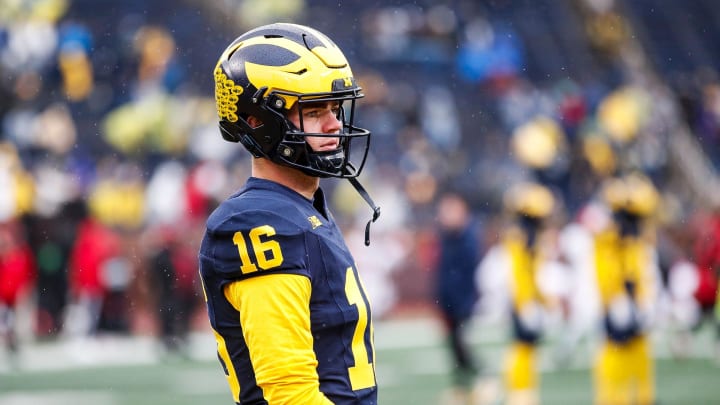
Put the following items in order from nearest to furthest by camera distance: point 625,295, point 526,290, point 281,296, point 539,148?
point 281,296
point 625,295
point 526,290
point 539,148

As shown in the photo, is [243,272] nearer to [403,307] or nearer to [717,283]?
[717,283]

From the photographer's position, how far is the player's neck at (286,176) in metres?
2.93

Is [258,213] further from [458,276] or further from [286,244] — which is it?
[458,276]

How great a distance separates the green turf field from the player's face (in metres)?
→ 6.74

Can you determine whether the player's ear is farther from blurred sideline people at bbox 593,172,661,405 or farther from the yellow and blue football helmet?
blurred sideline people at bbox 593,172,661,405

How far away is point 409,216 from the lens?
1591cm

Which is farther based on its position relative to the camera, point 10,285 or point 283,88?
point 10,285

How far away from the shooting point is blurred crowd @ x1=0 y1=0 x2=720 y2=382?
13875 mm

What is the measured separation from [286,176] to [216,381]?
26.6 ft

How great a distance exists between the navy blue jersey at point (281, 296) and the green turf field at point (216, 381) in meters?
6.72

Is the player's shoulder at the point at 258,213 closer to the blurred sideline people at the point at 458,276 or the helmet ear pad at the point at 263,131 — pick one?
the helmet ear pad at the point at 263,131

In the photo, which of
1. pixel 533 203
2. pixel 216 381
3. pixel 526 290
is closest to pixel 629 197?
pixel 533 203

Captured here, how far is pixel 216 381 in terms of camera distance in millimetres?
10781

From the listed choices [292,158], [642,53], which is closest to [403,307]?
[642,53]
